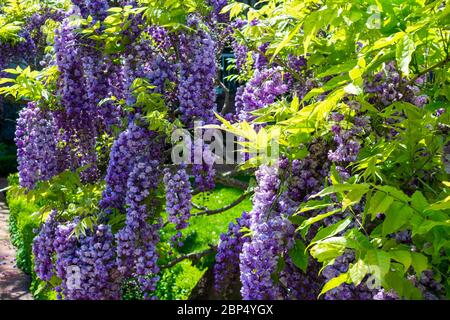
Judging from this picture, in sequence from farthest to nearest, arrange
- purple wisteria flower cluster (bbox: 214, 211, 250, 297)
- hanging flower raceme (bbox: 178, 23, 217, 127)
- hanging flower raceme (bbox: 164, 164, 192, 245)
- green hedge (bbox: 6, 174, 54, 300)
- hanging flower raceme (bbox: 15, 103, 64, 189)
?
1. green hedge (bbox: 6, 174, 54, 300)
2. hanging flower raceme (bbox: 15, 103, 64, 189)
3. purple wisteria flower cluster (bbox: 214, 211, 250, 297)
4. hanging flower raceme (bbox: 178, 23, 217, 127)
5. hanging flower raceme (bbox: 164, 164, 192, 245)

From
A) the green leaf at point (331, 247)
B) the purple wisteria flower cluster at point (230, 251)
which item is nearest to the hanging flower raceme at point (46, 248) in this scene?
the purple wisteria flower cluster at point (230, 251)

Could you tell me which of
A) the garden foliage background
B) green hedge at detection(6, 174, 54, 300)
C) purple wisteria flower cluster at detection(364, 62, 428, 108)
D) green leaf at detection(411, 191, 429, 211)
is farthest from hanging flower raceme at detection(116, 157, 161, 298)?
green hedge at detection(6, 174, 54, 300)

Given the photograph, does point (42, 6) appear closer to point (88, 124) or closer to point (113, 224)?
point (88, 124)

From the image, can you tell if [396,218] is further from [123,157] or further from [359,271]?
[123,157]

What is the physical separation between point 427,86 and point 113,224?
2029 millimetres

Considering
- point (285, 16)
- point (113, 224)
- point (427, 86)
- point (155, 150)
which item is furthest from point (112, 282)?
point (427, 86)

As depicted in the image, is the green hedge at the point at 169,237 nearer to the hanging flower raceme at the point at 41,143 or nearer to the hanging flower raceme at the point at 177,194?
the hanging flower raceme at the point at 41,143

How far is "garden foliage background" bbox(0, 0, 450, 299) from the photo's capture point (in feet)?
7.03

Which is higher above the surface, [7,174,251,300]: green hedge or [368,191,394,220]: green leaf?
[368,191,394,220]: green leaf

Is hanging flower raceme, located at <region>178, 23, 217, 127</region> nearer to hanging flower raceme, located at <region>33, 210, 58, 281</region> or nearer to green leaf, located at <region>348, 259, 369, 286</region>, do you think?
hanging flower raceme, located at <region>33, 210, 58, 281</region>

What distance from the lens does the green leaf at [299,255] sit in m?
2.69

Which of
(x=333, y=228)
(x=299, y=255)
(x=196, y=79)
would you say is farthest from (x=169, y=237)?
(x=333, y=228)

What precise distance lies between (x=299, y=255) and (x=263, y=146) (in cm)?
57

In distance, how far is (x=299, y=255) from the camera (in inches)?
108
